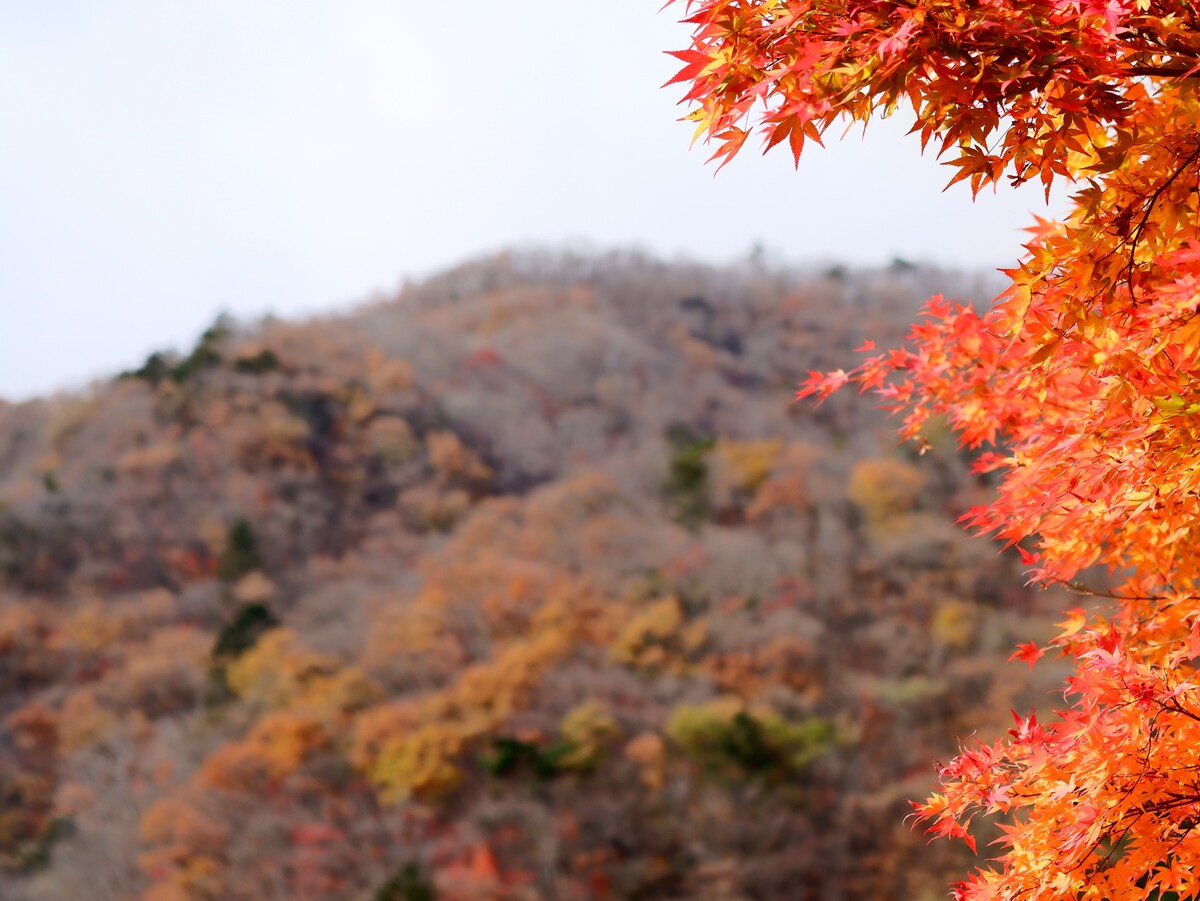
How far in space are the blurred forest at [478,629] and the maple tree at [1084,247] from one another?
257 inches

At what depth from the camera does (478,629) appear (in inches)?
410

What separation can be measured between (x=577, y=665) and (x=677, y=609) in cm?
135

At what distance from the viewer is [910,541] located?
11.6 m

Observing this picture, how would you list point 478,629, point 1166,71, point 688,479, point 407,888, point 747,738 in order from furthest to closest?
point 688,479 → point 478,629 → point 747,738 → point 407,888 → point 1166,71

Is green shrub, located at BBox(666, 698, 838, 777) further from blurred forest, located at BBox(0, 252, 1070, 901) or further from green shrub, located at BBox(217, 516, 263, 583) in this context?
green shrub, located at BBox(217, 516, 263, 583)

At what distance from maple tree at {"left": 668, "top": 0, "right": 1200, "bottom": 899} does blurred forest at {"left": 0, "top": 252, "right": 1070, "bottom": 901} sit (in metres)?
6.54

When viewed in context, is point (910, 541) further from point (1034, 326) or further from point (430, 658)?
point (1034, 326)

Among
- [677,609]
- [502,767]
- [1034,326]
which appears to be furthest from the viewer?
[677,609]

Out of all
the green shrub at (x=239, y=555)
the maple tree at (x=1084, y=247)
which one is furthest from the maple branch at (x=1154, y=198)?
the green shrub at (x=239, y=555)

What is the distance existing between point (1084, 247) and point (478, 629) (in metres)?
9.57

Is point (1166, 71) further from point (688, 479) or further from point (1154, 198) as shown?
point (688, 479)

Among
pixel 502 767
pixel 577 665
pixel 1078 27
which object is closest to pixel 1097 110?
pixel 1078 27

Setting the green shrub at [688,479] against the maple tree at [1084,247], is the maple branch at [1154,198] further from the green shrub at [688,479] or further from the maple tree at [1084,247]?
the green shrub at [688,479]

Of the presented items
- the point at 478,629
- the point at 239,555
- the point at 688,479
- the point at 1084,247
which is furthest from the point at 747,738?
the point at 1084,247
